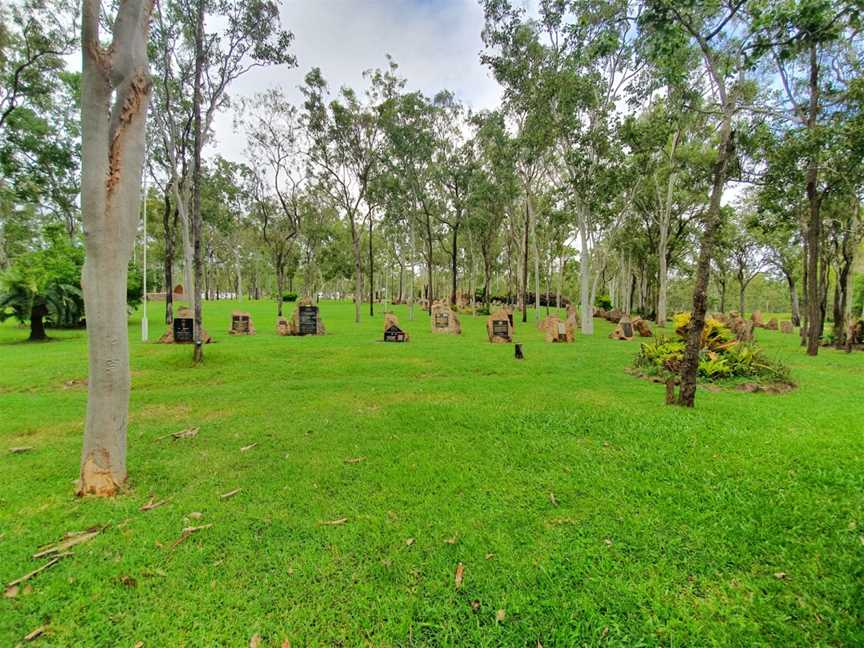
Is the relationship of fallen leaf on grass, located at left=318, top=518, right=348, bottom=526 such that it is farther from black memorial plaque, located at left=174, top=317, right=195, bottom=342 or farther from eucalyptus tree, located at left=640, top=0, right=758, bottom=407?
black memorial plaque, located at left=174, top=317, right=195, bottom=342

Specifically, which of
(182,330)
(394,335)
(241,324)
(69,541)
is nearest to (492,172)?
(394,335)

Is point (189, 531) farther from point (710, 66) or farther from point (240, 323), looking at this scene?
point (240, 323)

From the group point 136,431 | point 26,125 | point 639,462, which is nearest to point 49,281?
point 26,125

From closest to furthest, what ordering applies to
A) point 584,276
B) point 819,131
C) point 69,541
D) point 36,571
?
point 36,571 < point 69,541 < point 819,131 < point 584,276

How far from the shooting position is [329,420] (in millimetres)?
5086

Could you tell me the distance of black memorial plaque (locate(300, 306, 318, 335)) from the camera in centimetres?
1468

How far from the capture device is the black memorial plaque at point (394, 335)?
12.7m

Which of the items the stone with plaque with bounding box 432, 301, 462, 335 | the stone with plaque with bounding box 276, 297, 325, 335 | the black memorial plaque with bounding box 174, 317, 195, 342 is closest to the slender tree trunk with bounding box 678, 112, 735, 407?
the stone with plaque with bounding box 432, 301, 462, 335

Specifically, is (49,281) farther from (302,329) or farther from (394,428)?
(394,428)

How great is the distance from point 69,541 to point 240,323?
14.0 meters

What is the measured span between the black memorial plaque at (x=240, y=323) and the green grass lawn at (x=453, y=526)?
32.0 feet

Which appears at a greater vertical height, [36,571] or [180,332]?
[180,332]

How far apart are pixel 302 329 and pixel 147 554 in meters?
12.7

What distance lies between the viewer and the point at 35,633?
1876mm
